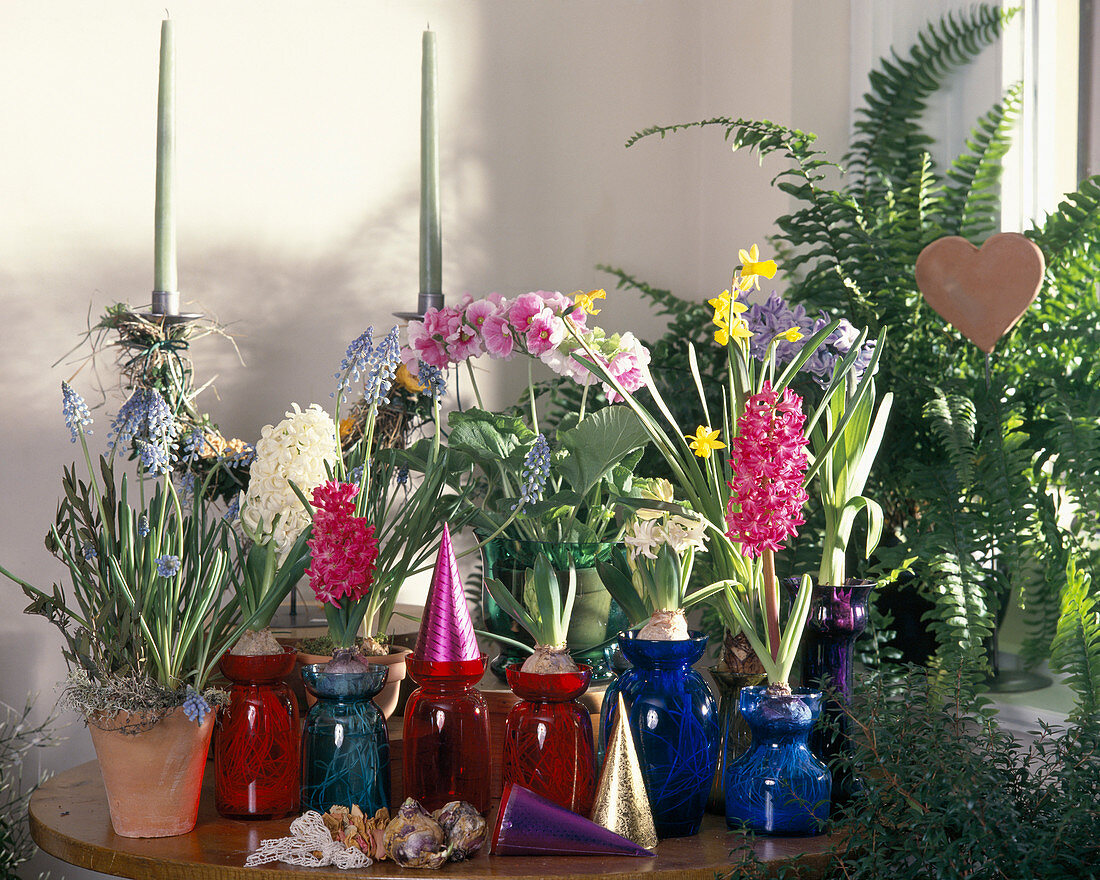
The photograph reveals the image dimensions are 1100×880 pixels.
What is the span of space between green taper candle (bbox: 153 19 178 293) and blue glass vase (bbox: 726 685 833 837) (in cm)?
61

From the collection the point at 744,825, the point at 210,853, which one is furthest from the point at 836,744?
the point at 210,853

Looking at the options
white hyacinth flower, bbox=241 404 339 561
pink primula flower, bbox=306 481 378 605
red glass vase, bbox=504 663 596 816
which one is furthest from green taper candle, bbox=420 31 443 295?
red glass vase, bbox=504 663 596 816

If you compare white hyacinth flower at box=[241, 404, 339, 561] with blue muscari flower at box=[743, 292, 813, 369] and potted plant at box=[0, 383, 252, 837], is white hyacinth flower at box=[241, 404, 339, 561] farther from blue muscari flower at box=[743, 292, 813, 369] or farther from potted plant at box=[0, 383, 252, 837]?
blue muscari flower at box=[743, 292, 813, 369]

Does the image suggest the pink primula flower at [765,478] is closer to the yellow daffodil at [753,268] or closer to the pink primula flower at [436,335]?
the yellow daffodil at [753,268]

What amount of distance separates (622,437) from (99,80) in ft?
2.17

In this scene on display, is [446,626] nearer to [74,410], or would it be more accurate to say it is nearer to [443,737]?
[443,737]

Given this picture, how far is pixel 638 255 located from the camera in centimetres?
145

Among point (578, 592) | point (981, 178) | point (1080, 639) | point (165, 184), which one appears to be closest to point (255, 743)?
point (578, 592)

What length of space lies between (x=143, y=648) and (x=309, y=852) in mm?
191

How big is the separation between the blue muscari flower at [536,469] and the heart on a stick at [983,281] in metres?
0.43

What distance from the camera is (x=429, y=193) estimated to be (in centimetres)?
101

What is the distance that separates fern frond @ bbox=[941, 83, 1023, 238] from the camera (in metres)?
1.14

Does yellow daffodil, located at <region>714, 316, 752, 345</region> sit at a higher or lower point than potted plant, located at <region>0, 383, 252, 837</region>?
higher

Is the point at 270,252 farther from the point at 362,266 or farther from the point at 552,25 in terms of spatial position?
the point at 552,25
